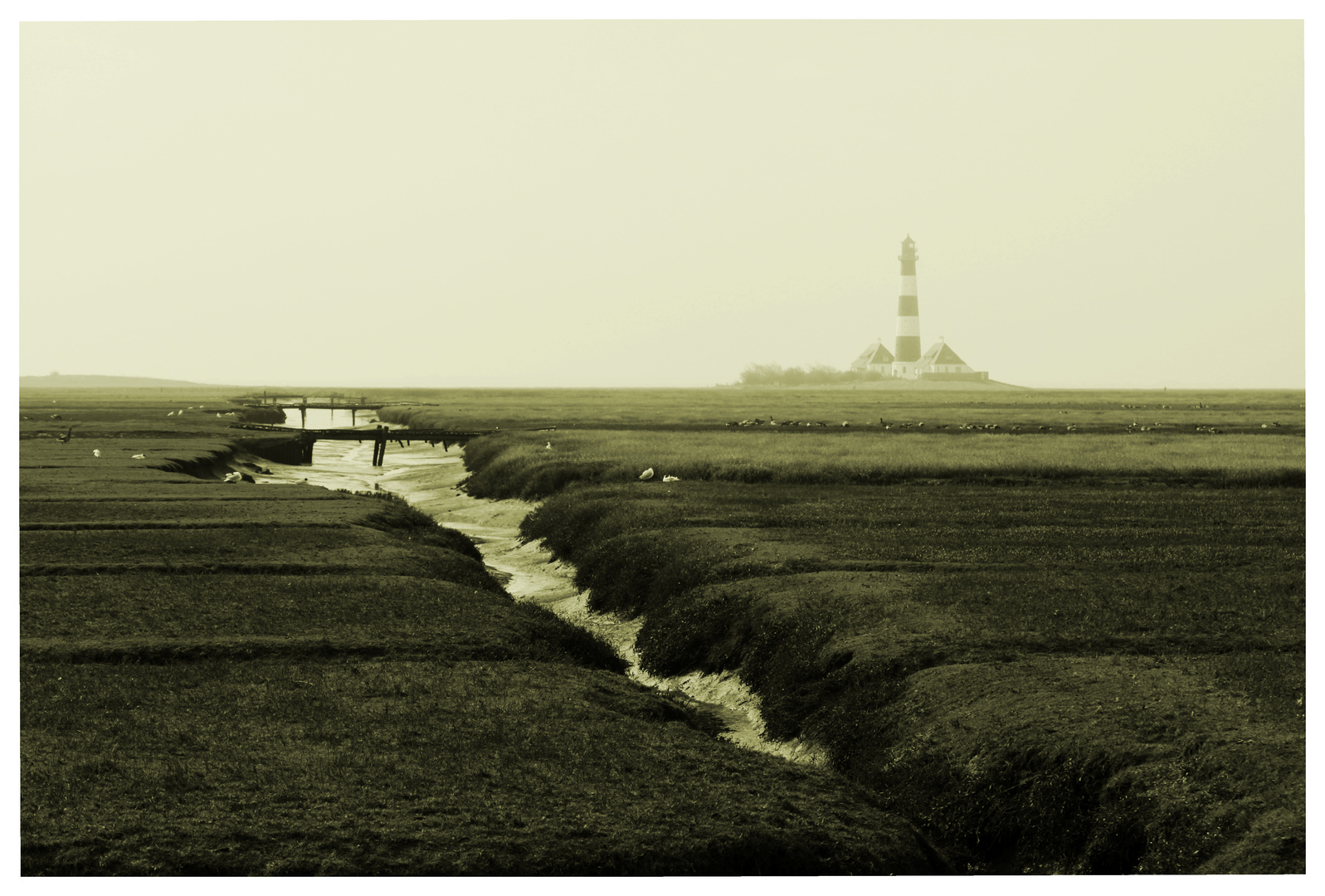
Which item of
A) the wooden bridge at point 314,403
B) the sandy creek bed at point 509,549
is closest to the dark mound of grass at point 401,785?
the sandy creek bed at point 509,549

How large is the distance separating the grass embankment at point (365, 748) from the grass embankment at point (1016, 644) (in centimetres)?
124

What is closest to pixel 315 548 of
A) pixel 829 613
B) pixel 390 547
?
pixel 390 547

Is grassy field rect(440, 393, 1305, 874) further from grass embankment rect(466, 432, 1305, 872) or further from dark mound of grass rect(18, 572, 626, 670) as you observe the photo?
dark mound of grass rect(18, 572, 626, 670)

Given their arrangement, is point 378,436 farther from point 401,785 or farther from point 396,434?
point 401,785

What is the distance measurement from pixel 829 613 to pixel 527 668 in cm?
510

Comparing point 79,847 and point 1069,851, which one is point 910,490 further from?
point 79,847

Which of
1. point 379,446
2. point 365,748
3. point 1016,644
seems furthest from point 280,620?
point 379,446

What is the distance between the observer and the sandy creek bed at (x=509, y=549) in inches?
630

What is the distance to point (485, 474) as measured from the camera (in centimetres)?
4584

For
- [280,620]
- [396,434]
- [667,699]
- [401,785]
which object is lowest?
[667,699]

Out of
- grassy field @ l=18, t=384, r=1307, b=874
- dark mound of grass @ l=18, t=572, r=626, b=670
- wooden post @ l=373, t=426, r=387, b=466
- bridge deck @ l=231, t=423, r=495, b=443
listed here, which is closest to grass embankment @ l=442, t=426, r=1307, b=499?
wooden post @ l=373, t=426, r=387, b=466

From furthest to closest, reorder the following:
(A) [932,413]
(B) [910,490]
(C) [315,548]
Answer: (A) [932,413] → (B) [910,490] → (C) [315,548]

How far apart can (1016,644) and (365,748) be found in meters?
9.05

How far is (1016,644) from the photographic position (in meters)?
15.2
